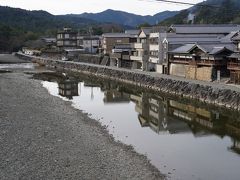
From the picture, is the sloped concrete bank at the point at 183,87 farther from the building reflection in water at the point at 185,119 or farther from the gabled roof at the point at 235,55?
the gabled roof at the point at 235,55

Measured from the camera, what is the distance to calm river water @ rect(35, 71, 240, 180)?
12.4 metres

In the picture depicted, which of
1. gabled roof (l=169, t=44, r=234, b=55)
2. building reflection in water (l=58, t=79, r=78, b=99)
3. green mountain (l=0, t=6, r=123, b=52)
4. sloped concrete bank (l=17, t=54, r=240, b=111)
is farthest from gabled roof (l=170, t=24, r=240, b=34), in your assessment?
green mountain (l=0, t=6, r=123, b=52)

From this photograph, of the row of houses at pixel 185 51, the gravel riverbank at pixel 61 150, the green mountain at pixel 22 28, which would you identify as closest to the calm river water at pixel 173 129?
the gravel riverbank at pixel 61 150

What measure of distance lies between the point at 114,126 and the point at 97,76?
2808 centimetres

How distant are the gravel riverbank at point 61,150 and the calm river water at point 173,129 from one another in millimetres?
995

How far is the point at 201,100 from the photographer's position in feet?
82.0

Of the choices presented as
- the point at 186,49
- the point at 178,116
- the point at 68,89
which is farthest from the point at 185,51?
the point at 178,116

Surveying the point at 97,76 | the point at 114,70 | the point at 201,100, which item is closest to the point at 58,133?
the point at 201,100

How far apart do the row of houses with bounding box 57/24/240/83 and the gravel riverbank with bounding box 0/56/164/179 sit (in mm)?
13810

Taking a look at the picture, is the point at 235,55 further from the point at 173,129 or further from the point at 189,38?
the point at 189,38

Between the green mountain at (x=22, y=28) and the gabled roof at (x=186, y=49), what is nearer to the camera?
the gabled roof at (x=186, y=49)

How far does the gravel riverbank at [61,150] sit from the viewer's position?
10.9 m

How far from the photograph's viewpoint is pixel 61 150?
42.8ft

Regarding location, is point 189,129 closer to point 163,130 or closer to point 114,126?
point 163,130
